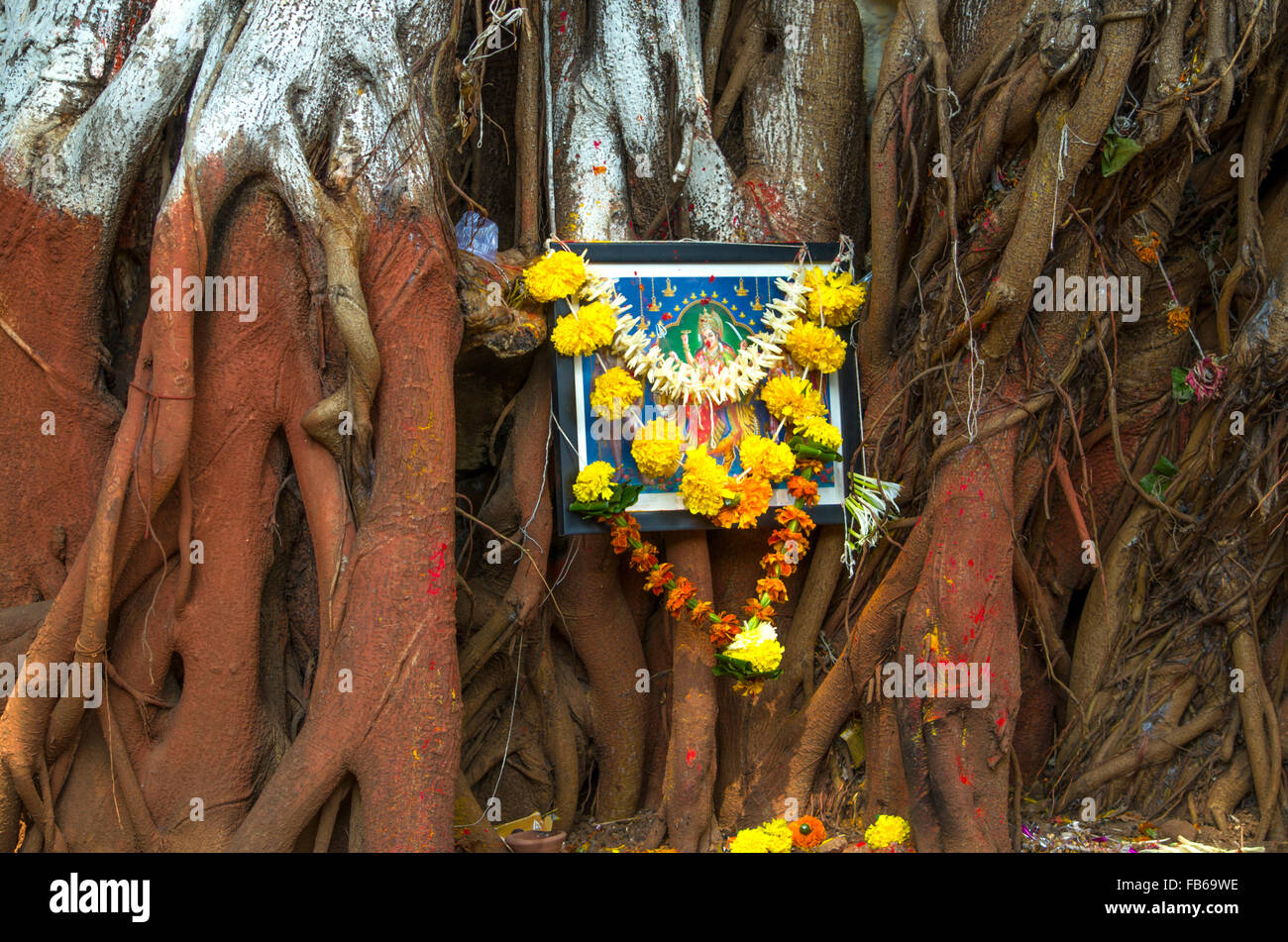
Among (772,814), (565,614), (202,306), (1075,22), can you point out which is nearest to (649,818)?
(772,814)

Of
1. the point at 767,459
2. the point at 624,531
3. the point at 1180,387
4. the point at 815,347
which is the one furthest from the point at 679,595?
the point at 1180,387

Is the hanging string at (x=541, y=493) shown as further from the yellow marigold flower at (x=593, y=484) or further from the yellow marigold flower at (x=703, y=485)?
the yellow marigold flower at (x=703, y=485)

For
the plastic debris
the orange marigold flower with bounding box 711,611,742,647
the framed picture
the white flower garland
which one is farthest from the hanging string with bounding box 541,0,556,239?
the orange marigold flower with bounding box 711,611,742,647

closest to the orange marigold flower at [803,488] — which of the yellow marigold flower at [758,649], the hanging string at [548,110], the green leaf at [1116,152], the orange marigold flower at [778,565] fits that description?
the orange marigold flower at [778,565]

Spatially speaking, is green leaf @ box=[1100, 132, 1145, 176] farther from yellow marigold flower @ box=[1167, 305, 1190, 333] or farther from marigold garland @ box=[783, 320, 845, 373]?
marigold garland @ box=[783, 320, 845, 373]

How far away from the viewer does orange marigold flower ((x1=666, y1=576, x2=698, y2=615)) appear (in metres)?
3.69

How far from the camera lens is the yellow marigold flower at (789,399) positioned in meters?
3.79

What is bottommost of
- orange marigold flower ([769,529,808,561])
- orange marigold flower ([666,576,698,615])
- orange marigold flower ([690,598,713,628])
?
orange marigold flower ([690,598,713,628])

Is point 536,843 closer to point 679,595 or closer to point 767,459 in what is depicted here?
point 679,595

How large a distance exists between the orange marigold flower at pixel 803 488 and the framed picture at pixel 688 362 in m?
0.04

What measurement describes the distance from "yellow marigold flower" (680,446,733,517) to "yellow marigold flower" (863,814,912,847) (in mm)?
1133

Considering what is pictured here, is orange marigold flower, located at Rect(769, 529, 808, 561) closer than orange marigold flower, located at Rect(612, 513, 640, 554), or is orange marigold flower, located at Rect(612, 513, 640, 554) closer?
orange marigold flower, located at Rect(612, 513, 640, 554)

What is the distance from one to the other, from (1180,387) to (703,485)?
1.70 m

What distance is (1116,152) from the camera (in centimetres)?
344
